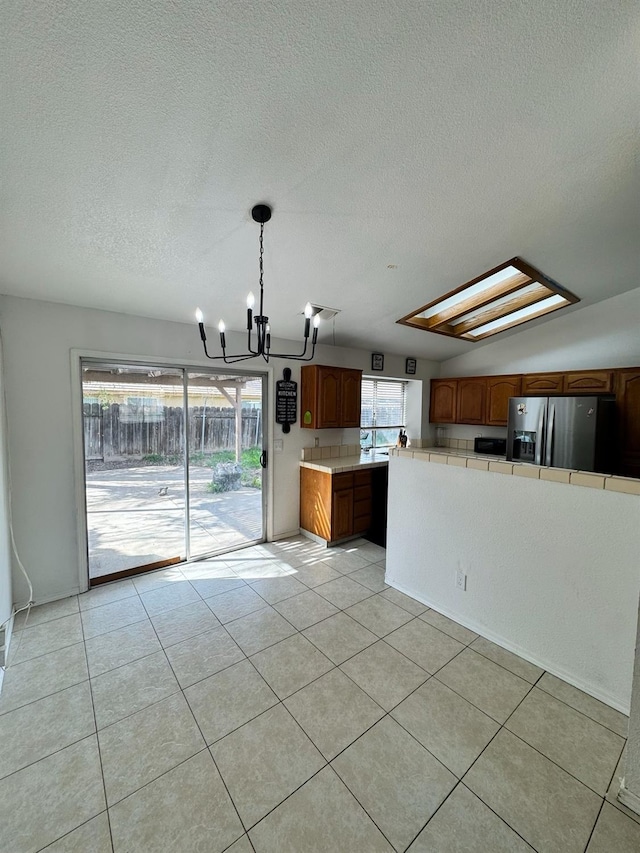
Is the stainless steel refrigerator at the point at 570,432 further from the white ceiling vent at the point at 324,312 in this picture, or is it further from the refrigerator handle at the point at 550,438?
the white ceiling vent at the point at 324,312

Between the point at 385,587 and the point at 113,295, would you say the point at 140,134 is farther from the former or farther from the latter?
the point at 385,587

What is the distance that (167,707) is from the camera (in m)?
1.74

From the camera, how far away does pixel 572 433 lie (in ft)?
11.1

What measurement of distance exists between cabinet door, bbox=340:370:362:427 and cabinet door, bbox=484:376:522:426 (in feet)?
5.98

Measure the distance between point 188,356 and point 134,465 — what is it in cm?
114

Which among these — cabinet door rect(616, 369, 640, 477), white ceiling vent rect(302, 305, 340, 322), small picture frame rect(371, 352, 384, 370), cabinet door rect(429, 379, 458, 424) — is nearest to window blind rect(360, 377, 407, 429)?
small picture frame rect(371, 352, 384, 370)

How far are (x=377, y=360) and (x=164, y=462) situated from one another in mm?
2987

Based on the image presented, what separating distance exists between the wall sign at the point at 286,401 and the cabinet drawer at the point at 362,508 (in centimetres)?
122

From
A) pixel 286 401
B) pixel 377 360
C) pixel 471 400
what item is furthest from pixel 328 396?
pixel 471 400

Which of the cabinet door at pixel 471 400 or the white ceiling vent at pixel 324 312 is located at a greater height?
the white ceiling vent at pixel 324 312

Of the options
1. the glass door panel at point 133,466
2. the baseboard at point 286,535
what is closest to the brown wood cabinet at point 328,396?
the baseboard at point 286,535

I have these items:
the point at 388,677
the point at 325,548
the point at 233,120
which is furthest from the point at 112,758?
the point at 233,120

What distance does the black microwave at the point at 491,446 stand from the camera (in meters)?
4.46

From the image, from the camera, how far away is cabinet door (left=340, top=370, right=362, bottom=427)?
4094mm
